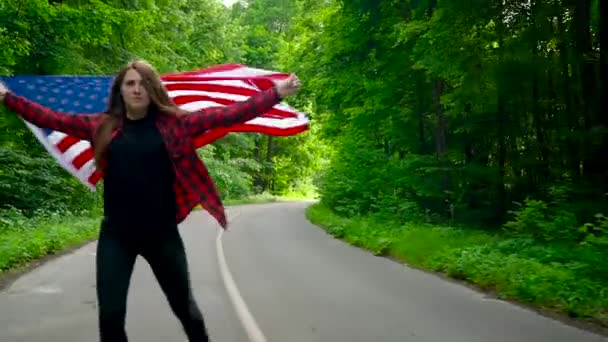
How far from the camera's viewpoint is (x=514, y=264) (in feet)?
33.2

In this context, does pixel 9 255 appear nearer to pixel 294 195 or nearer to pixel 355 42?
pixel 355 42

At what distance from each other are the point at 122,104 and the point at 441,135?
1533 centimetres

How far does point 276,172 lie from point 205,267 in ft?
180

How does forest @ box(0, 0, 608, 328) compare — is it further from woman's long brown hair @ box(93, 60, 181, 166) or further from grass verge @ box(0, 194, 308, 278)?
woman's long brown hair @ box(93, 60, 181, 166)

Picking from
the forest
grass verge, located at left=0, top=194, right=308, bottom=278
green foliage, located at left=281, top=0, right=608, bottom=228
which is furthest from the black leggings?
green foliage, located at left=281, top=0, right=608, bottom=228

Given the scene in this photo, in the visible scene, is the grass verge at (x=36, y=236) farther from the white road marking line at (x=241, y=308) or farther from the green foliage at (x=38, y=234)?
the white road marking line at (x=241, y=308)

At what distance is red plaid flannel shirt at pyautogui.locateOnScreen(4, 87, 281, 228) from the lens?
12.2 feet

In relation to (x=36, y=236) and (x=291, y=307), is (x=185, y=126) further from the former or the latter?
(x=36, y=236)

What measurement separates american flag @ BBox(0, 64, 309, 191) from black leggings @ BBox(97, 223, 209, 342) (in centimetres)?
122

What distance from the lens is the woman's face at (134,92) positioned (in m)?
3.70

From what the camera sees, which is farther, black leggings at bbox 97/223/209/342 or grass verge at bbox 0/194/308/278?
grass verge at bbox 0/194/308/278

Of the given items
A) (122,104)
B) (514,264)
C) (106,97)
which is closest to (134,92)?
(122,104)

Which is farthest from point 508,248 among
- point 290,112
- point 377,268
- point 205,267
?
point 290,112

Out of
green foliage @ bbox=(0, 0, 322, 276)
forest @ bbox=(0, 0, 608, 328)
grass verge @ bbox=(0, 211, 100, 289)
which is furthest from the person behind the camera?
green foliage @ bbox=(0, 0, 322, 276)
